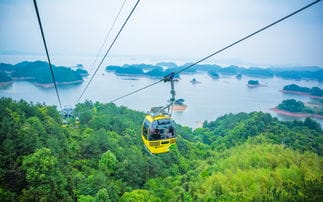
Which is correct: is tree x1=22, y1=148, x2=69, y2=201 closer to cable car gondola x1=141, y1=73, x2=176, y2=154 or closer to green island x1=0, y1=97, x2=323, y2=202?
green island x1=0, y1=97, x2=323, y2=202

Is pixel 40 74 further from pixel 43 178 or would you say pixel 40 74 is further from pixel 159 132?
pixel 159 132

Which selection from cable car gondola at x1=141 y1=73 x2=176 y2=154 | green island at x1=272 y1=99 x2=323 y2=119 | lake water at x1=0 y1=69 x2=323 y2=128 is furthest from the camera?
green island at x1=272 y1=99 x2=323 y2=119

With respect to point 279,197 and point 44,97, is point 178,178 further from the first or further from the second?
point 44,97

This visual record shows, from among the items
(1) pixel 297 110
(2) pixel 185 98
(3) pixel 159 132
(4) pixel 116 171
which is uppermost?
(3) pixel 159 132

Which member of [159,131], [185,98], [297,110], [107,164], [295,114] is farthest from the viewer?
[185,98]

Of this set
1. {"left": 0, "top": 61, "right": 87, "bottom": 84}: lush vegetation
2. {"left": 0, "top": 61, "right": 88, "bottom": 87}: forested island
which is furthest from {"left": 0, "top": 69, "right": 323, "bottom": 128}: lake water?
{"left": 0, "top": 61, "right": 87, "bottom": 84}: lush vegetation

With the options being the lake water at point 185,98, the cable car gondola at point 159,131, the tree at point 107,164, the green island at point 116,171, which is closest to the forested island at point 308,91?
the lake water at point 185,98

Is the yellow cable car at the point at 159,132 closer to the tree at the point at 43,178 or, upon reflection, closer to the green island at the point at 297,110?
the tree at the point at 43,178

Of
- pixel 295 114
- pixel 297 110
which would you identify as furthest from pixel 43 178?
pixel 295 114
